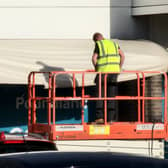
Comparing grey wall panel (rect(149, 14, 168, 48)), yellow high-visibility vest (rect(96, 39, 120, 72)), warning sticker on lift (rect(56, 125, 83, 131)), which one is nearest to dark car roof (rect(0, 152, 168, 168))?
warning sticker on lift (rect(56, 125, 83, 131))

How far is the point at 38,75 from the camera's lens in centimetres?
1250

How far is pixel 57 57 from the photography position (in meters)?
12.9

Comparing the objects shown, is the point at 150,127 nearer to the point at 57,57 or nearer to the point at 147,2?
the point at 57,57

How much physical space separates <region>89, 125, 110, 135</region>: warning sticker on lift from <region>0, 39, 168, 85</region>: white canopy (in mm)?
2509

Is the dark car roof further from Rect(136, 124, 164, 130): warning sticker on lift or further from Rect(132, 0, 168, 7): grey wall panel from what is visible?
Rect(132, 0, 168, 7): grey wall panel

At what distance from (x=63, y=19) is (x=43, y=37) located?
1.74 ft

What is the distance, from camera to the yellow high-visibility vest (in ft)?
37.0

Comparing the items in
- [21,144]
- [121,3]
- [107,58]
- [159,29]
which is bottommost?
[21,144]

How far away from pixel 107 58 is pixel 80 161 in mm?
5625

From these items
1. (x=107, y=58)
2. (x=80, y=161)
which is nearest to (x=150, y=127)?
(x=107, y=58)

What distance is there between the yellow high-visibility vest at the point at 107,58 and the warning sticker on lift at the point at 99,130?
52.5 inches

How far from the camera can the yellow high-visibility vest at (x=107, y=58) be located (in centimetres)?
1128

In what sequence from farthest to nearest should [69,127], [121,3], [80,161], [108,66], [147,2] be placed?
[121,3]
[147,2]
[108,66]
[69,127]
[80,161]

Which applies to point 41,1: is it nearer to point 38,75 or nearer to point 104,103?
point 38,75
